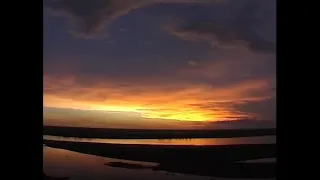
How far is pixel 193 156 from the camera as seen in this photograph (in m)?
8.85

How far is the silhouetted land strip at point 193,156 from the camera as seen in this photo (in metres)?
8.12

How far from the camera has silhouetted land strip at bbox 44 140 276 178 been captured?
8.12 m
